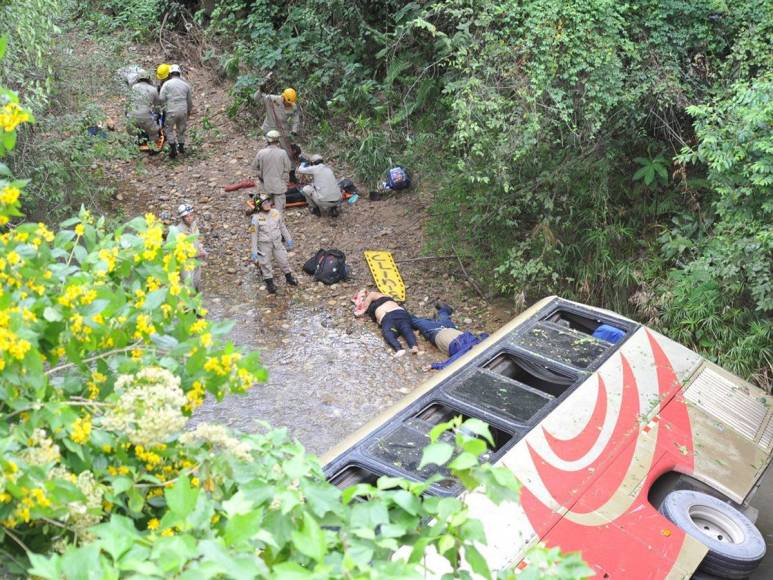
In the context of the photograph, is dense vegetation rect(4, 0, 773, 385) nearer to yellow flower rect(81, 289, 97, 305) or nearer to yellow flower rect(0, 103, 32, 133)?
yellow flower rect(0, 103, 32, 133)

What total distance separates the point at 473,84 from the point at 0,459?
7365 millimetres

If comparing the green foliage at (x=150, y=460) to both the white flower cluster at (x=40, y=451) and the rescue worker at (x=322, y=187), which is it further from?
the rescue worker at (x=322, y=187)

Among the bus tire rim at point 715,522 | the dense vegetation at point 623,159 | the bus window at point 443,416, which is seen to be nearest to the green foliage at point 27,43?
the dense vegetation at point 623,159

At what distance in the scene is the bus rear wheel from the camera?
17.8 ft

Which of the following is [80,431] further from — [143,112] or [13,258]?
[143,112]

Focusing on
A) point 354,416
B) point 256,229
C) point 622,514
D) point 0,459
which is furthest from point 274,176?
point 0,459

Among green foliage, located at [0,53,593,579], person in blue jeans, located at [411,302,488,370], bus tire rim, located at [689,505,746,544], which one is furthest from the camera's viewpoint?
person in blue jeans, located at [411,302,488,370]

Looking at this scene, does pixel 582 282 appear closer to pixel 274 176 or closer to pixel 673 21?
pixel 673 21

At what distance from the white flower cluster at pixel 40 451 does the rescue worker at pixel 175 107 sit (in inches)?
440

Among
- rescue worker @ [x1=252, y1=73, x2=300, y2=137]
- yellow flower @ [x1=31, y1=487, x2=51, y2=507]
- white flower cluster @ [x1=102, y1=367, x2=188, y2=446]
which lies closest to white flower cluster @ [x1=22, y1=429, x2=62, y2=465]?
yellow flower @ [x1=31, y1=487, x2=51, y2=507]

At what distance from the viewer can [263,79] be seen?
579 inches

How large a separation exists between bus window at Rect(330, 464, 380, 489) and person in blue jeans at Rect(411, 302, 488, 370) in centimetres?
373

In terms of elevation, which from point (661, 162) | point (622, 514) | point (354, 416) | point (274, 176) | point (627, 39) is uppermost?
point (627, 39)

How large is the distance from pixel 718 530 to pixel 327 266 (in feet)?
20.9
